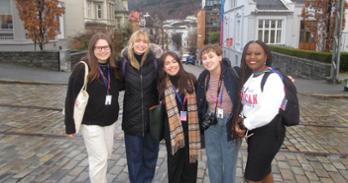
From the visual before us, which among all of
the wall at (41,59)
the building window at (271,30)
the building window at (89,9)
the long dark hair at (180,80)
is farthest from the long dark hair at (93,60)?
the building window at (89,9)

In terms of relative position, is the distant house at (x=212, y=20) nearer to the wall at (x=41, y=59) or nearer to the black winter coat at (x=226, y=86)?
the wall at (x=41, y=59)

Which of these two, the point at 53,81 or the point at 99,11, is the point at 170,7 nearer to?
the point at 99,11

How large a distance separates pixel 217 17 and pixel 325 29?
166 feet

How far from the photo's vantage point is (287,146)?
260 inches

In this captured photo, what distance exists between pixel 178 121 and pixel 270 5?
30.1 m

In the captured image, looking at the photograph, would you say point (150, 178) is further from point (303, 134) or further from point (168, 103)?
point (303, 134)

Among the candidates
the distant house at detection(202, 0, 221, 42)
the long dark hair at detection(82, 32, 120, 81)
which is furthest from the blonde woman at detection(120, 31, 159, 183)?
the distant house at detection(202, 0, 221, 42)

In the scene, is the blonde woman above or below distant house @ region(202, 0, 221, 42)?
below

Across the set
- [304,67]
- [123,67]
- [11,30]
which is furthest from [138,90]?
[11,30]

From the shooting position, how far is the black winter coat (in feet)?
12.7

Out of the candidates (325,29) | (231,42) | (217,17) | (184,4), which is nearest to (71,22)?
(231,42)

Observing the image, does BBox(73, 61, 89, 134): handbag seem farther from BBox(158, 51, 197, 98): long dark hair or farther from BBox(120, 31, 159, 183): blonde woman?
BBox(158, 51, 197, 98): long dark hair

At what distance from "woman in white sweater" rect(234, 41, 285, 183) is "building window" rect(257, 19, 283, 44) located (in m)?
29.1

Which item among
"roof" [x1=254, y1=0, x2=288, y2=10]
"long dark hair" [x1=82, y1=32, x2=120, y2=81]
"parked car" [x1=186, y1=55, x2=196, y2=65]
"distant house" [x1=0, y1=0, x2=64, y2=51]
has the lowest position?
"parked car" [x1=186, y1=55, x2=196, y2=65]
